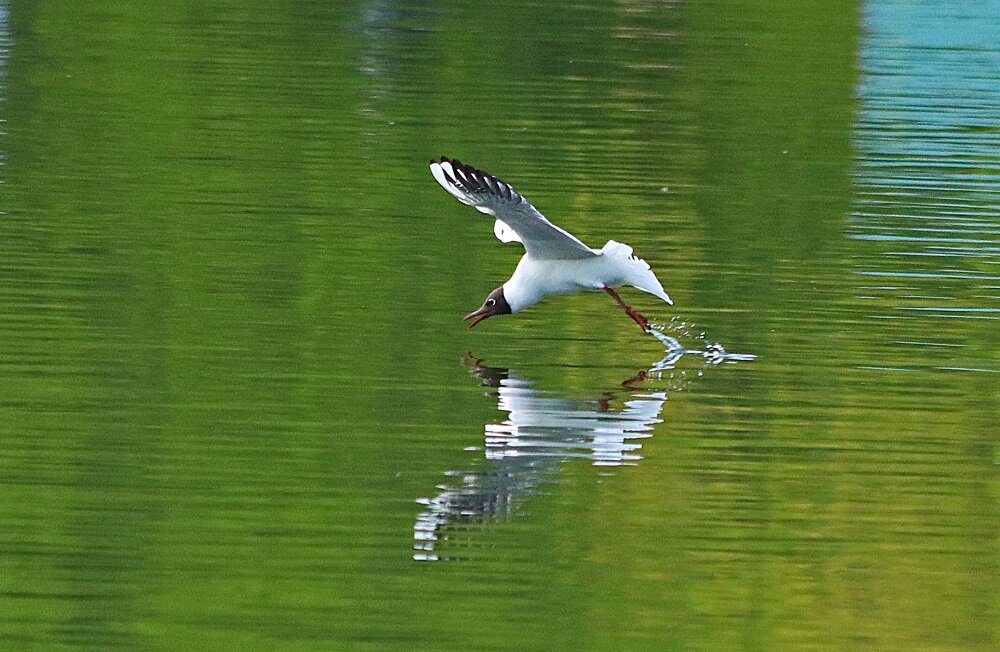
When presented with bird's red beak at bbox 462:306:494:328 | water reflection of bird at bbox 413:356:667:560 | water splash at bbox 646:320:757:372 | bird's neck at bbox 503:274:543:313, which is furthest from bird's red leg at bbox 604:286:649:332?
bird's red beak at bbox 462:306:494:328

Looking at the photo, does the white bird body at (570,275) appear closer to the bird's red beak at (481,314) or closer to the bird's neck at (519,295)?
the bird's neck at (519,295)

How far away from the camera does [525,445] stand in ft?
36.7

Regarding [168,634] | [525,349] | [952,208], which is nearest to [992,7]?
[952,208]

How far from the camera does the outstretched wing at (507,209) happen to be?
11484 mm

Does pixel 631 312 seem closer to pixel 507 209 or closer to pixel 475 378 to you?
pixel 475 378

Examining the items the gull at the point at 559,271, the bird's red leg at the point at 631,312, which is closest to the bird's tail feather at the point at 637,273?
the gull at the point at 559,271

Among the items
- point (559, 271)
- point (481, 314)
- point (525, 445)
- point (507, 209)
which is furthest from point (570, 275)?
point (525, 445)

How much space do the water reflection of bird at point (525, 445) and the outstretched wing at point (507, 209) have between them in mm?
807

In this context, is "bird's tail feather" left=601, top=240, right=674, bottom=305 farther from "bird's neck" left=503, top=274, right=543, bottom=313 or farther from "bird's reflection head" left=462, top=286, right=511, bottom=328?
"bird's reflection head" left=462, top=286, right=511, bottom=328

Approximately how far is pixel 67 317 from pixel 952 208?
8.64 metres

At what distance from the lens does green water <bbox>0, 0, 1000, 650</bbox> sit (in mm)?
9133

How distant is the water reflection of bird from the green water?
0.08 ft

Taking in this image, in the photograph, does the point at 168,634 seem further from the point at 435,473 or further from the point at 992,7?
the point at 992,7

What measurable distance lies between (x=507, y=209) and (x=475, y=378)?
1150 millimetres
